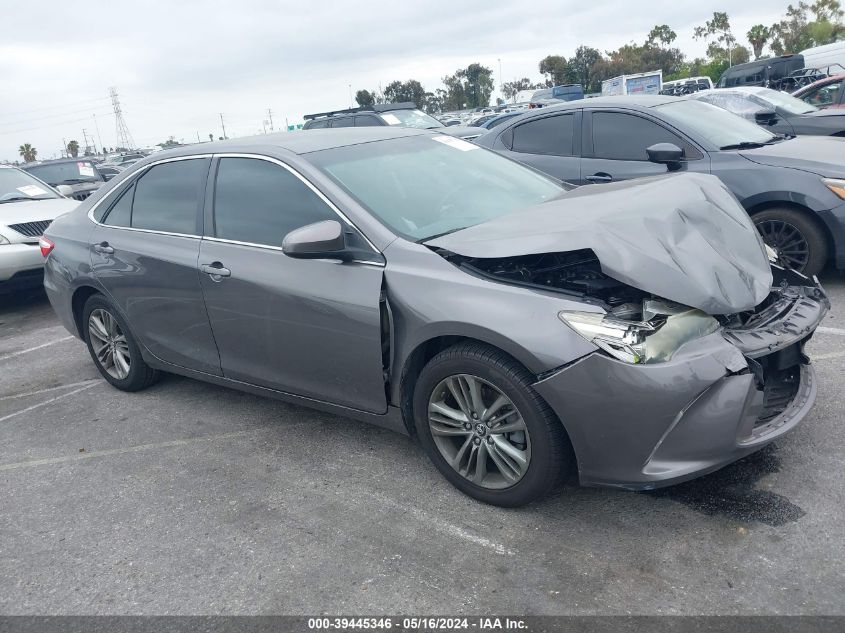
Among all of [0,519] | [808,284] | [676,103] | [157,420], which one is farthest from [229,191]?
[676,103]

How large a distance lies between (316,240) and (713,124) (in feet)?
15.5

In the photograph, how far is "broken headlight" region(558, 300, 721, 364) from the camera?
2.67 meters

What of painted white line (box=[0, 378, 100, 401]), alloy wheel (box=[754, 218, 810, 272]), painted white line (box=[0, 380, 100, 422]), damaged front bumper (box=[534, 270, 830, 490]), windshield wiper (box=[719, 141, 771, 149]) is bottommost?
painted white line (box=[0, 378, 100, 401])

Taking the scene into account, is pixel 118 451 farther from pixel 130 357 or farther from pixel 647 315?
pixel 647 315

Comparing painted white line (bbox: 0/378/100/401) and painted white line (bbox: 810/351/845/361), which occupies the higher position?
painted white line (bbox: 0/378/100/401)

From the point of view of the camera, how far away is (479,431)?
3098 mm

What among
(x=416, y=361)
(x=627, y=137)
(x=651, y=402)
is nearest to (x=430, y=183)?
(x=416, y=361)

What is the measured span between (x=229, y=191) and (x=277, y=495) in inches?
67.5

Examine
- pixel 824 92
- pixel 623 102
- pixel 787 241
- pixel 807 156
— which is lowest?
pixel 787 241

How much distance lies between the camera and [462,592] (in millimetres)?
2666

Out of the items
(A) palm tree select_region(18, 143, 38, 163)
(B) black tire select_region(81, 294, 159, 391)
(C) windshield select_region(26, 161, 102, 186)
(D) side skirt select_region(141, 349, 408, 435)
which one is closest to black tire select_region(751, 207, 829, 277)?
(D) side skirt select_region(141, 349, 408, 435)

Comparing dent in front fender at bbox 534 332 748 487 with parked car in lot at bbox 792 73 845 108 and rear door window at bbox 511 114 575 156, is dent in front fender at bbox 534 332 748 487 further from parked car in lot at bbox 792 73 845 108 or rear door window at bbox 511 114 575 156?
parked car in lot at bbox 792 73 845 108

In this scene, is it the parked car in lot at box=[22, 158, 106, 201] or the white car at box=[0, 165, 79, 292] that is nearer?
the white car at box=[0, 165, 79, 292]

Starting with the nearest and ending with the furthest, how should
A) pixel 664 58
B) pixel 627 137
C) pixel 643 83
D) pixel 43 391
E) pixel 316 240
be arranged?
pixel 316 240, pixel 43 391, pixel 627 137, pixel 643 83, pixel 664 58
